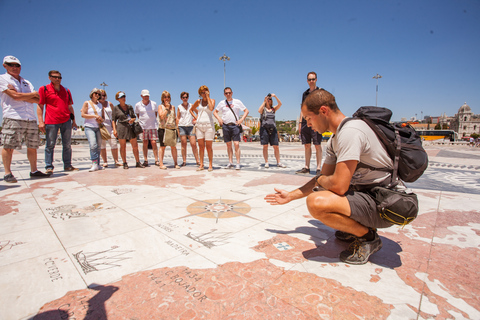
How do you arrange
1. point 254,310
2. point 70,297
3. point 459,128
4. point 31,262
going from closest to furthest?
point 254,310 < point 70,297 < point 31,262 < point 459,128

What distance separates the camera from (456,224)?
8.39 feet

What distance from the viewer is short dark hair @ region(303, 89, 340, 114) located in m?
1.85

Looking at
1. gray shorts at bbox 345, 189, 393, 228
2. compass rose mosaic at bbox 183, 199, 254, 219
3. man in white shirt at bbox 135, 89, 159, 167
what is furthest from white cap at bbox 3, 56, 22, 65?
gray shorts at bbox 345, 189, 393, 228

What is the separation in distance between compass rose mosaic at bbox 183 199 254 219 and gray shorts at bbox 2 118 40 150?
12.2 ft

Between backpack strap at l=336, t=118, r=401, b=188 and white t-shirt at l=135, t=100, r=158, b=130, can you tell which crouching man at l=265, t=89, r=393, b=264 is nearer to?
backpack strap at l=336, t=118, r=401, b=188

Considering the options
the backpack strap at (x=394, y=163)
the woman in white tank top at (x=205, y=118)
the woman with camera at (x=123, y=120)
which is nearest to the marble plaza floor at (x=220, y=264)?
the backpack strap at (x=394, y=163)

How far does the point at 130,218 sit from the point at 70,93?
179 inches

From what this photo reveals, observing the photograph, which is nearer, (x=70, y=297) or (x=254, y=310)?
(x=254, y=310)

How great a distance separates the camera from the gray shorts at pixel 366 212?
1.74 m

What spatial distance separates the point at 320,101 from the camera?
186 cm

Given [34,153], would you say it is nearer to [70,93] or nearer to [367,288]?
[70,93]

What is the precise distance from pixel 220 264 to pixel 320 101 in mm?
1403

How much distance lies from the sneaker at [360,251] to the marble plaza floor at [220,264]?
7 centimetres

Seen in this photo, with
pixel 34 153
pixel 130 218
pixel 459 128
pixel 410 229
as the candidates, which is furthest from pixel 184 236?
pixel 459 128
